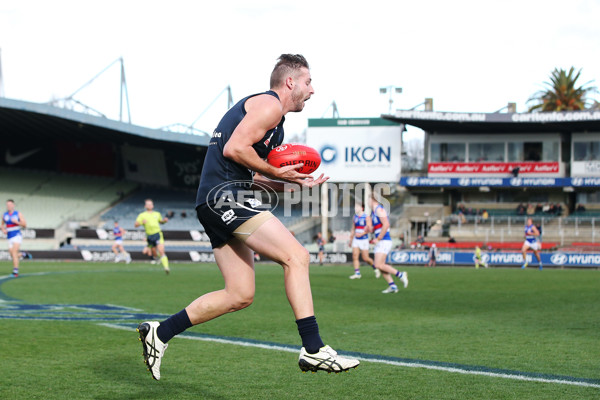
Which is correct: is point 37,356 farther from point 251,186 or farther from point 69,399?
point 251,186

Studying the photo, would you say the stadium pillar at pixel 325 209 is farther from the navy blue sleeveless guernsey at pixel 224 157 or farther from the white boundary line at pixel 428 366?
the navy blue sleeveless guernsey at pixel 224 157

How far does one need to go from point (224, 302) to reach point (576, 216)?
148ft

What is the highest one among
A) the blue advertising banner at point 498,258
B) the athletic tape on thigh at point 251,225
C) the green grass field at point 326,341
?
Result: the athletic tape on thigh at point 251,225

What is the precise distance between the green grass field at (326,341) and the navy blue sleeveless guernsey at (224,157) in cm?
173

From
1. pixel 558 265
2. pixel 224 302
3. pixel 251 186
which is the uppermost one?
pixel 251 186

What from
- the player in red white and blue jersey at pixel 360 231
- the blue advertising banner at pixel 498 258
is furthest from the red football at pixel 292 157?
the blue advertising banner at pixel 498 258

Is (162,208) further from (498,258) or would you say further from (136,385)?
(136,385)

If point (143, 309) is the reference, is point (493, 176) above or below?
above

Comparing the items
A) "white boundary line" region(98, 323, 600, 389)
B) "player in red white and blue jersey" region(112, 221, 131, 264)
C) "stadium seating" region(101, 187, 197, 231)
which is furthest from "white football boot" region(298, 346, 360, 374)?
"stadium seating" region(101, 187, 197, 231)

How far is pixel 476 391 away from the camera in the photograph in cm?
583

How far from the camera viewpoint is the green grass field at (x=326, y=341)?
5.96m

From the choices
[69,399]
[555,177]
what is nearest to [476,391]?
[69,399]

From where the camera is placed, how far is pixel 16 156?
53.6m

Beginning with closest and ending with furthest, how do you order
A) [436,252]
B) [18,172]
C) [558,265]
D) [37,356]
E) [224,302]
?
[224,302] < [37,356] < [558,265] < [436,252] < [18,172]
